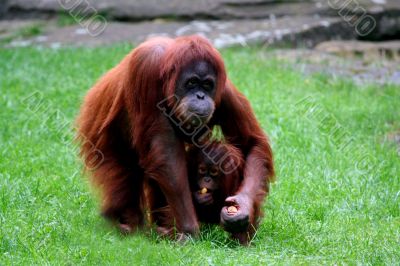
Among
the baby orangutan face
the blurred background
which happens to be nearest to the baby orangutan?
the baby orangutan face

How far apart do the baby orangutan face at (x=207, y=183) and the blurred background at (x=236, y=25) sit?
5.28 m

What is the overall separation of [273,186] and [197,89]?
4.74 ft

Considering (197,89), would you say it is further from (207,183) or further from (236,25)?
(236,25)

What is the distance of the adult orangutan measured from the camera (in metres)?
4.26

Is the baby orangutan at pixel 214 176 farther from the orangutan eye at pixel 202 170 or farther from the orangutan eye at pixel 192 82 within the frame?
the orangutan eye at pixel 192 82

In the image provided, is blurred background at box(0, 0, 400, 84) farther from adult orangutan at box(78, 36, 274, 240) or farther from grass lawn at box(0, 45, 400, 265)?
adult orangutan at box(78, 36, 274, 240)

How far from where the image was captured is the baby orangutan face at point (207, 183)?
4566 millimetres

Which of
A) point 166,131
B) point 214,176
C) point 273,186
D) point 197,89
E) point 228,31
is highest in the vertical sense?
point 197,89

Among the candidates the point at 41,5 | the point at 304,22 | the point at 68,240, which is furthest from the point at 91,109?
the point at 41,5

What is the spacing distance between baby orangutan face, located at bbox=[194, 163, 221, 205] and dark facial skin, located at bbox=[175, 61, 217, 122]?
43 centimetres

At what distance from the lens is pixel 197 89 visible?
14.1ft

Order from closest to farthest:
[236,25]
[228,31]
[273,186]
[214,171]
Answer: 1. [214,171]
2. [273,186]
3. [228,31]
4. [236,25]

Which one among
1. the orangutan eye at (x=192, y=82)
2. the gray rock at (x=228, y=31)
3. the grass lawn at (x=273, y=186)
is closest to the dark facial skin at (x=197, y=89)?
the orangutan eye at (x=192, y=82)

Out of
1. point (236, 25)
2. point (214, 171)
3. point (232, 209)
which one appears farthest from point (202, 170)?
point (236, 25)
